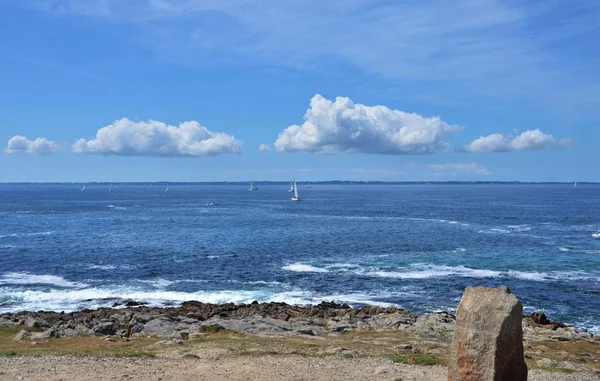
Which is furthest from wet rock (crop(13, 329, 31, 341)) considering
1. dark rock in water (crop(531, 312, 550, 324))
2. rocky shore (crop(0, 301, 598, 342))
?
dark rock in water (crop(531, 312, 550, 324))

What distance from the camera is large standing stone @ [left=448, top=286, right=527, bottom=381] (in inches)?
608

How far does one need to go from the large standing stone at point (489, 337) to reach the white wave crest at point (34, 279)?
41.2 metres

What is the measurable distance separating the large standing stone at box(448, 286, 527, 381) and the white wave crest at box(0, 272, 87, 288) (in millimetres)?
41247

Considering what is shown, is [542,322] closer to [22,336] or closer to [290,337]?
[290,337]

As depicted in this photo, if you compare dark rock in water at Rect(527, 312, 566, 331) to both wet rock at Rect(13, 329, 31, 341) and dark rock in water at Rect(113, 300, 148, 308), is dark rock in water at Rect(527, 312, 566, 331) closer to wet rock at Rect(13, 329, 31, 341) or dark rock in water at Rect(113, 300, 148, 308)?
dark rock in water at Rect(113, 300, 148, 308)

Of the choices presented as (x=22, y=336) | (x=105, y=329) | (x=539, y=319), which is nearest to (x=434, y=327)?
(x=539, y=319)

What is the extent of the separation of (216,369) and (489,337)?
1025 cm

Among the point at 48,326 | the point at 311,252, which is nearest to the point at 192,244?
the point at 311,252

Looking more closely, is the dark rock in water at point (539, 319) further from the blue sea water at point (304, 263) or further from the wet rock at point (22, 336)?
the wet rock at point (22, 336)

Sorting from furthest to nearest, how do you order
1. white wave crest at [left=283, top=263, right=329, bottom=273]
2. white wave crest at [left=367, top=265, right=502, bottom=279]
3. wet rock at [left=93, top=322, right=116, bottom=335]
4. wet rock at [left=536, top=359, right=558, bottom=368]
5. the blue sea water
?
white wave crest at [left=283, top=263, right=329, bottom=273], white wave crest at [left=367, top=265, right=502, bottom=279], the blue sea water, wet rock at [left=93, top=322, right=116, bottom=335], wet rock at [left=536, top=359, right=558, bottom=368]

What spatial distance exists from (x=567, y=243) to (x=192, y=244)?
49.2m

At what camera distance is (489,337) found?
610 inches

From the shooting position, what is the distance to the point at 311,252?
2753 inches

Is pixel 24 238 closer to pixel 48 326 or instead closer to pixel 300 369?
pixel 48 326
